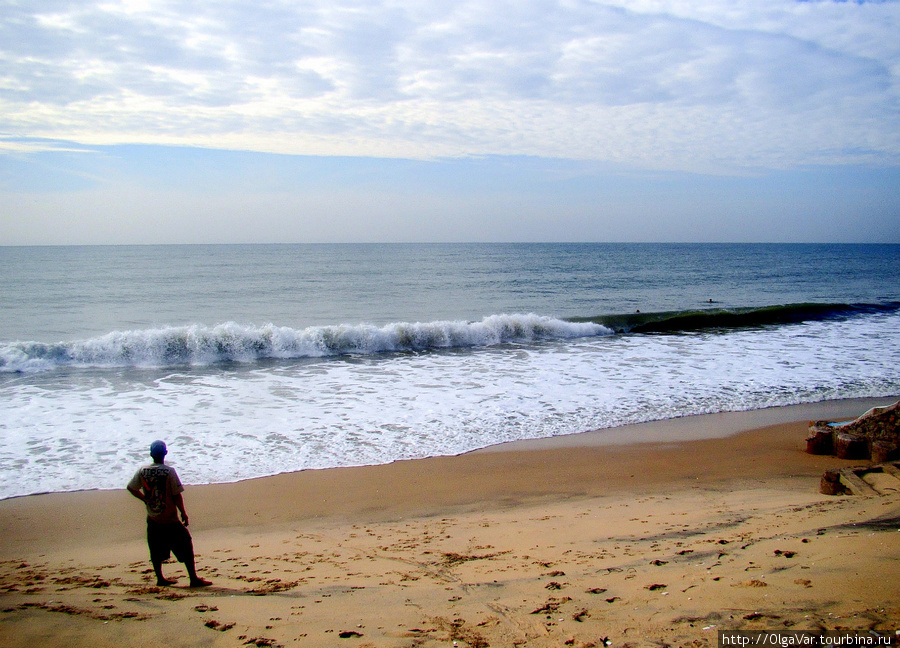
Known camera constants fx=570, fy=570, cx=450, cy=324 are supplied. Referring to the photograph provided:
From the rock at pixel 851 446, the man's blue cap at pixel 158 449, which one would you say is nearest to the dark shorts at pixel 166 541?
the man's blue cap at pixel 158 449

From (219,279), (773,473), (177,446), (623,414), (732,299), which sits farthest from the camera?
(219,279)

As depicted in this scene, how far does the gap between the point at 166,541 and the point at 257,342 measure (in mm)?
13762

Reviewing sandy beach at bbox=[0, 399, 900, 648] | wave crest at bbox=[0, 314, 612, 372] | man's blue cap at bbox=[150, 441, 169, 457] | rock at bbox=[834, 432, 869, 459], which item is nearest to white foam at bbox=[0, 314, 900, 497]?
wave crest at bbox=[0, 314, 612, 372]

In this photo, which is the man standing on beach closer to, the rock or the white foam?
the white foam

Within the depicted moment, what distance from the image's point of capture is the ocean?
30.8 ft

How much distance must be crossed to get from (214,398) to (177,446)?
308 cm

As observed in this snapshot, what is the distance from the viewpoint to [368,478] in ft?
26.3

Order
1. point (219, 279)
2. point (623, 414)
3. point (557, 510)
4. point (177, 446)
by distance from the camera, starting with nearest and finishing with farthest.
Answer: point (557, 510) < point (177, 446) < point (623, 414) < point (219, 279)

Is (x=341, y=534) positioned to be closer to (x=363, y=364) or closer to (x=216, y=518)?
(x=216, y=518)

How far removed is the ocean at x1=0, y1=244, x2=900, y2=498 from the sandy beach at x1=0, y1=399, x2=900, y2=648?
1315mm

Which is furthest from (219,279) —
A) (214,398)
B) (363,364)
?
(214,398)

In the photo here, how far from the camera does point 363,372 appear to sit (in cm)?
1512

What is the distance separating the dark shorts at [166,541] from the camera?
4746 millimetres

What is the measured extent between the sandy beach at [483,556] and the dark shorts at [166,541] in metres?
0.26
